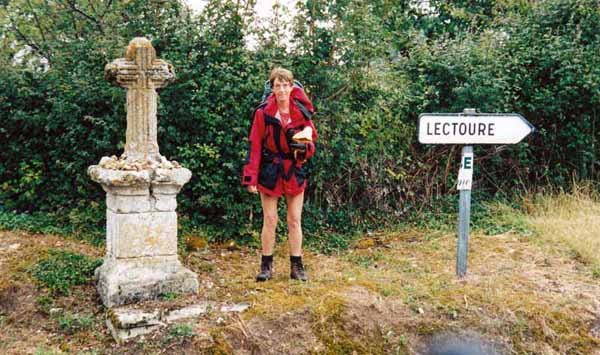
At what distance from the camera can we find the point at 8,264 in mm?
5520

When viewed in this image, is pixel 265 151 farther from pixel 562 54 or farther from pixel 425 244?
pixel 562 54

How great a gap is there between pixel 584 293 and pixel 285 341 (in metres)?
2.80

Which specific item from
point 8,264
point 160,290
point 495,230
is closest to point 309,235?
point 495,230

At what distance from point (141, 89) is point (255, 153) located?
1051mm

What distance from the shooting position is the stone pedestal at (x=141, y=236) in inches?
187

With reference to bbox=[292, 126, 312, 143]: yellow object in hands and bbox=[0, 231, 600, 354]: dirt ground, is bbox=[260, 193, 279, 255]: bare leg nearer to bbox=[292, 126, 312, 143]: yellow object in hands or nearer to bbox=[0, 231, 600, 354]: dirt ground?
bbox=[0, 231, 600, 354]: dirt ground

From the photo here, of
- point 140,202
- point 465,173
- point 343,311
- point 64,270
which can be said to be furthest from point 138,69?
point 465,173

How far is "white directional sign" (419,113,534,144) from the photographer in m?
5.25

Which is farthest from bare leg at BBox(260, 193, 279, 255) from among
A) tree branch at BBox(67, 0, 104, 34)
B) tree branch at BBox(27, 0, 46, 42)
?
tree branch at BBox(27, 0, 46, 42)

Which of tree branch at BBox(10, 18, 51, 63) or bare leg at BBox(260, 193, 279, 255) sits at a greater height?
tree branch at BBox(10, 18, 51, 63)

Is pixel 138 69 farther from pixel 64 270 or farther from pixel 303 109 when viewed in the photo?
pixel 64 270

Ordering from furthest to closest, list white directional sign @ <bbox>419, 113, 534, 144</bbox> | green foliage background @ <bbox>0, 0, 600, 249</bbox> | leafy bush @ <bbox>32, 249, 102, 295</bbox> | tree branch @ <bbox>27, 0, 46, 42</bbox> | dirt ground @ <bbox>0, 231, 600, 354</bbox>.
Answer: tree branch @ <bbox>27, 0, 46, 42</bbox> < green foliage background @ <bbox>0, 0, 600, 249</bbox> < white directional sign @ <bbox>419, 113, 534, 144</bbox> < leafy bush @ <bbox>32, 249, 102, 295</bbox> < dirt ground @ <bbox>0, 231, 600, 354</bbox>

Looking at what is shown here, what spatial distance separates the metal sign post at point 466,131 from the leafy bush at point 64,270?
3.10 metres

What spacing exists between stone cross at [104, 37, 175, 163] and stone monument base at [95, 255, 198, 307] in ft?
2.69
